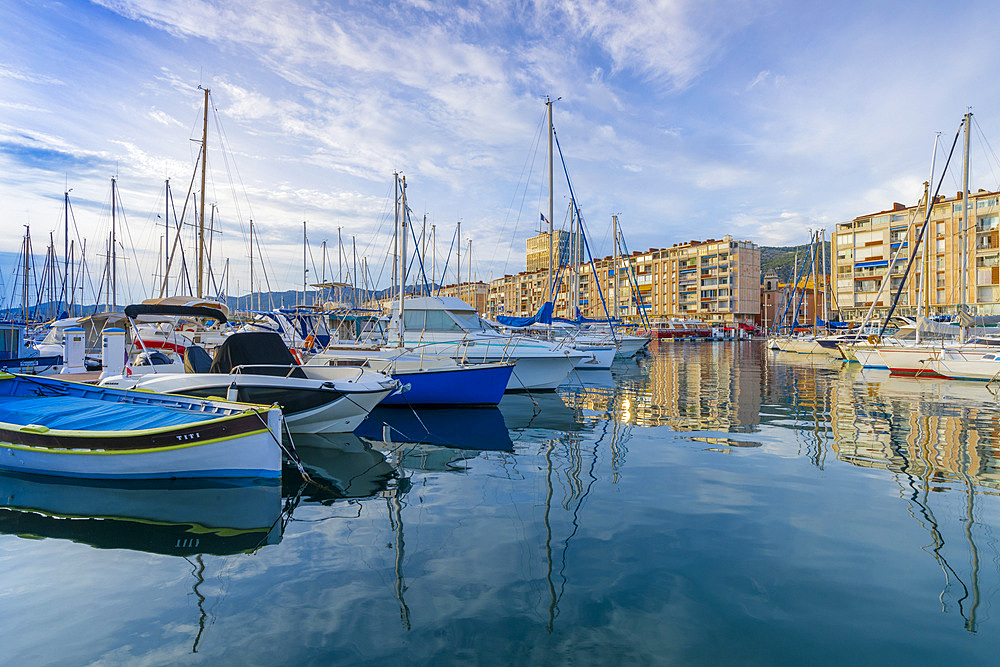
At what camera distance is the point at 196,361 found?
37.3ft

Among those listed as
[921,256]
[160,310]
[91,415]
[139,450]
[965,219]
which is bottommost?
[139,450]

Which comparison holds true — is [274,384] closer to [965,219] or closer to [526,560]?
[526,560]

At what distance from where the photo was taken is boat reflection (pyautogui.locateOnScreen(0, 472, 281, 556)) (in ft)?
18.8

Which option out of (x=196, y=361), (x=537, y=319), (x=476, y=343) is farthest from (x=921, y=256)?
(x=196, y=361)

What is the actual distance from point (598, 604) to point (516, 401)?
12714 mm

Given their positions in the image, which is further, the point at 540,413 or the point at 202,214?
the point at 202,214

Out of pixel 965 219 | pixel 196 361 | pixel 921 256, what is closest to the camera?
pixel 196 361

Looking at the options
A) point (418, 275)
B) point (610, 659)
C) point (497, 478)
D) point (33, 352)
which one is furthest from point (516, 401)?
point (418, 275)

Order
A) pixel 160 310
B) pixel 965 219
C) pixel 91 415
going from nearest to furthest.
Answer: pixel 91 415
pixel 160 310
pixel 965 219

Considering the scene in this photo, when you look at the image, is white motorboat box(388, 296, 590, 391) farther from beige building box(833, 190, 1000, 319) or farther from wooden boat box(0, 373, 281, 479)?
beige building box(833, 190, 1000, 319)

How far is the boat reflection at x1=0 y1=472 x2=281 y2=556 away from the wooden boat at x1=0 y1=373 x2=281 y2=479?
18 cm

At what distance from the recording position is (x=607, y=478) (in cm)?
811

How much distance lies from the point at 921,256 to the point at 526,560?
61.1m

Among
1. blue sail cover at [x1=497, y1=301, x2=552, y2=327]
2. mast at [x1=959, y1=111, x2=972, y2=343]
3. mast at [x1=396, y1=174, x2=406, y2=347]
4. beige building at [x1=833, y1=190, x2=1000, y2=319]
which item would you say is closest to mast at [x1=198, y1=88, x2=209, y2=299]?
mast at [x1=396, y1=174, x2=406, y2=347]
